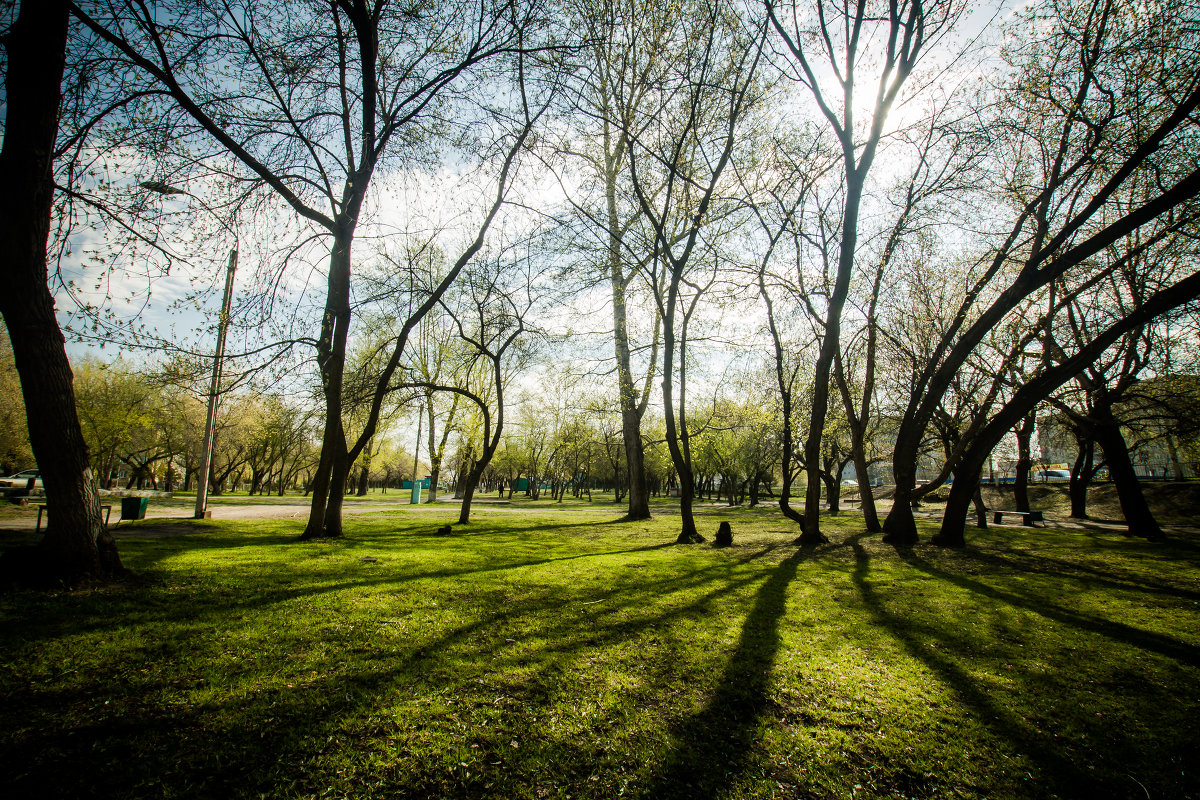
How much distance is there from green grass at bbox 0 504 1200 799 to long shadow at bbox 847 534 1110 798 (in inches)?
0.9

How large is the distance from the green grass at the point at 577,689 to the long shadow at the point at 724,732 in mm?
20

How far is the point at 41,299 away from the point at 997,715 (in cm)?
990

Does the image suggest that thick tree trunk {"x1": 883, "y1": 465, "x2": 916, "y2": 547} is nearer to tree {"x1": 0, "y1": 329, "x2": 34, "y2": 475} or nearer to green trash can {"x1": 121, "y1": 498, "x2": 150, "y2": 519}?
green trash can {"x1": 121, "y1": 498, "x2": 150, "y2": 519}

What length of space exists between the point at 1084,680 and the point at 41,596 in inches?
395

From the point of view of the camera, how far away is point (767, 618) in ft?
19.0

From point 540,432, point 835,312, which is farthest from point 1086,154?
point 540,432

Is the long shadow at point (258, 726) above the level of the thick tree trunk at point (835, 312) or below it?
below

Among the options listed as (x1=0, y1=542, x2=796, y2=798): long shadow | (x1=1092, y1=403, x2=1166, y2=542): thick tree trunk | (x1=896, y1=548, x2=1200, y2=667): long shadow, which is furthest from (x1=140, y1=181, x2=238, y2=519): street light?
(x1=1092, y1=403, x2=1166, y2=542): thick tree trunk

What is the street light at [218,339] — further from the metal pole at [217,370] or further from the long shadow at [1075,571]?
the long shadow at [1075,571]

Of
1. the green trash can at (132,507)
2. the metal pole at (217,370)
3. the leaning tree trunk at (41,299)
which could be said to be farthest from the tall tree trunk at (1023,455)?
the green trash can at (132,507)

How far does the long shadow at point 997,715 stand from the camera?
112 inches

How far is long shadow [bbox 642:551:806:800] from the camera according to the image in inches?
107

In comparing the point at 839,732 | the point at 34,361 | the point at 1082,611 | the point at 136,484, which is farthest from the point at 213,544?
the point at 136,484

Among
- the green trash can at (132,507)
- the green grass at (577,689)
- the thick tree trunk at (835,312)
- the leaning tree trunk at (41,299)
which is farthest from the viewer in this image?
the thick tree trunk at (835,312)
